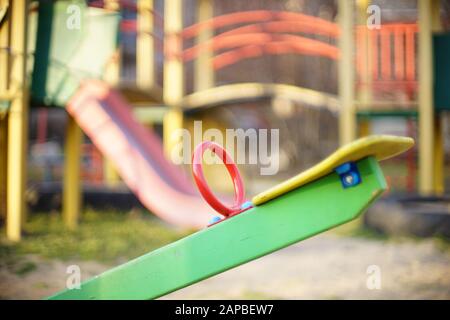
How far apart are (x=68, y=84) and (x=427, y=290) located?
112 inches

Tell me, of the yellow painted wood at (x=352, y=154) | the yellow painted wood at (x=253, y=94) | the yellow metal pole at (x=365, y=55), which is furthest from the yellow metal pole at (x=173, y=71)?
the yellow painted wood at (x=352, y=154)

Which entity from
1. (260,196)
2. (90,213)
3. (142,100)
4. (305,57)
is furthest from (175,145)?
(305,57)

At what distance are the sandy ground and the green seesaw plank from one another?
72 centimetres

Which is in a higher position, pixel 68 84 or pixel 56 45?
pixel 56 45

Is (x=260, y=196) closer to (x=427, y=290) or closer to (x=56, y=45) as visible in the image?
(x=427, y=290)

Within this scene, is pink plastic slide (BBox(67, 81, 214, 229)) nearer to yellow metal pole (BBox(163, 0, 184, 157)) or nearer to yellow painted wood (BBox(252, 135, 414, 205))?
yellow metal pole (BBox(163, 0, 184, 157))

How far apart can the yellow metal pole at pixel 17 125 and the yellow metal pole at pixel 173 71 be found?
84.8 inches

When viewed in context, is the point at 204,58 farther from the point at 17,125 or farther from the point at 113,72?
the point at 17,125

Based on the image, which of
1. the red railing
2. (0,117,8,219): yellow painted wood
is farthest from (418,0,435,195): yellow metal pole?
(0,117,8,219): yellow painted wood

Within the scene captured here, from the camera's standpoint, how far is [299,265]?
299cm

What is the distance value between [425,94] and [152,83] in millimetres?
2667

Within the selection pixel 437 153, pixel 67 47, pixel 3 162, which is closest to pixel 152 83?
pixel 67 47

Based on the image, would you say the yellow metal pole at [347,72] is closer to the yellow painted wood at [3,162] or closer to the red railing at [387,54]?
the red railing at [387,54]
